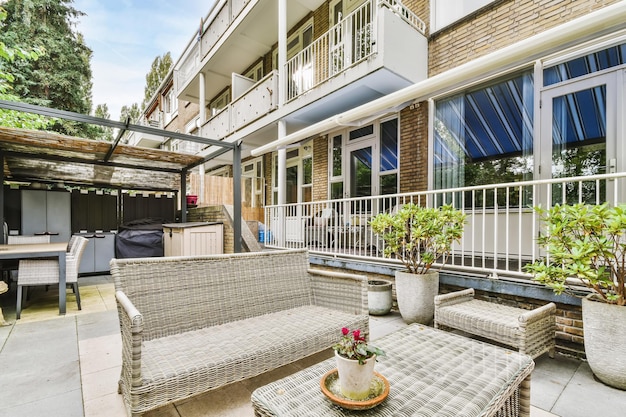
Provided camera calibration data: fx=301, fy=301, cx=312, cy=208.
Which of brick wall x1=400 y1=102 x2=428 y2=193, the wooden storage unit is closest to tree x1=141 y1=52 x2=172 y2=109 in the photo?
the wooden storage unit

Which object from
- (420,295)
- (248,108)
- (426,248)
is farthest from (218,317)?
(248,108)

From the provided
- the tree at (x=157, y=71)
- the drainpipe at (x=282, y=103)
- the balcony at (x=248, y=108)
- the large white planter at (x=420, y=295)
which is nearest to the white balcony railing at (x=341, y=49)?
the drainpipe at (x=282, y=103)

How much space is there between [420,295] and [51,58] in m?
17.3

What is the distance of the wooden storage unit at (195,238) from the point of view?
19.9 ft

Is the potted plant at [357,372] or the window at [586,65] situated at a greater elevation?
the window at [586,65]

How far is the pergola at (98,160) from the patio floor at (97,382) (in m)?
2.71

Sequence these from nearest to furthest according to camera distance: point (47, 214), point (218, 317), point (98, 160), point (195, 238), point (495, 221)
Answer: point (218, 317) → point (495, 221) → point (195, 238) → point (98, 160) → point (47, 214)

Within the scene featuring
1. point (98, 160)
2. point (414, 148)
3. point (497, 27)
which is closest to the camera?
point (497, 27)

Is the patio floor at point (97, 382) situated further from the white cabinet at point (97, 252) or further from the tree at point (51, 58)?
the tree at point (51, 58)

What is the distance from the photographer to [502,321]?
2.50 metres

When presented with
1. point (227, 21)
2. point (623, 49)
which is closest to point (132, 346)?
point (623, 49)

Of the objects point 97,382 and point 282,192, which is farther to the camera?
point 282,192

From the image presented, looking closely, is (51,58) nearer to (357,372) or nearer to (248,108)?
(248,108)

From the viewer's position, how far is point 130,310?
1.65m
